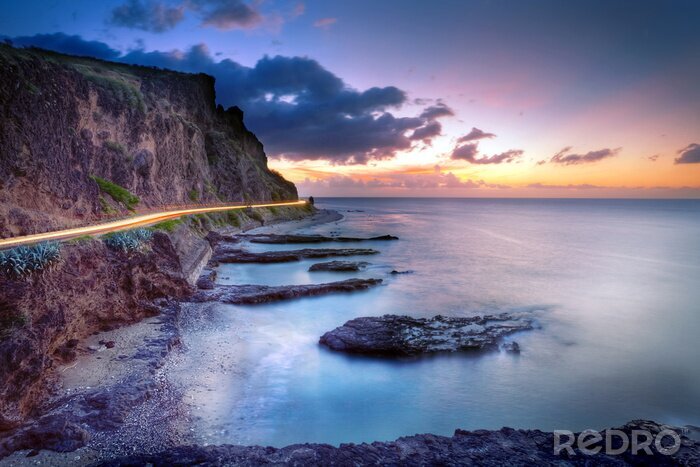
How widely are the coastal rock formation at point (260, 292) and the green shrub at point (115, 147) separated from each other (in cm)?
2224

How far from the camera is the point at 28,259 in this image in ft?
36.8

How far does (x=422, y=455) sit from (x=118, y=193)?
32.9 meters

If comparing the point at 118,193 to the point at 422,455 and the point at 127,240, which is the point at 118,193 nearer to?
the point at 127,240

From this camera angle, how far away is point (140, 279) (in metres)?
16.4

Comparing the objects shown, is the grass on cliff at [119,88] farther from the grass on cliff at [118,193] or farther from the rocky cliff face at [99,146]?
the grass on cliff at [118,193]

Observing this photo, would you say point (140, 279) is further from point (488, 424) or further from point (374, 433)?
point (488, 424)

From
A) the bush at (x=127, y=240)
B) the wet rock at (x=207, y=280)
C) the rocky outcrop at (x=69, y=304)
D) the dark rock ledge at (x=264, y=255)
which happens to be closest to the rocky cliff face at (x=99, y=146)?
the bush at (x=127, y=240)

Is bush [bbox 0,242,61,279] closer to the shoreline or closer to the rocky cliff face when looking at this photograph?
the shoreline

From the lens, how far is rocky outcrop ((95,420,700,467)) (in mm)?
7457

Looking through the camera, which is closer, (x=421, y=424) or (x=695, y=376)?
(x=421, y=424)

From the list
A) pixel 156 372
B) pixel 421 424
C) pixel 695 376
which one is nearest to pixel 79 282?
pixel 156 372

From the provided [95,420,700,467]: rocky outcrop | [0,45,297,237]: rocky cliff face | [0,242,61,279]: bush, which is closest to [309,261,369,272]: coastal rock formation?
[0,45,297,237]: rocky cliff face

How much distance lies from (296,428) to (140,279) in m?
→ 10.4

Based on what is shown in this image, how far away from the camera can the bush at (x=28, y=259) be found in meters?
10.5
